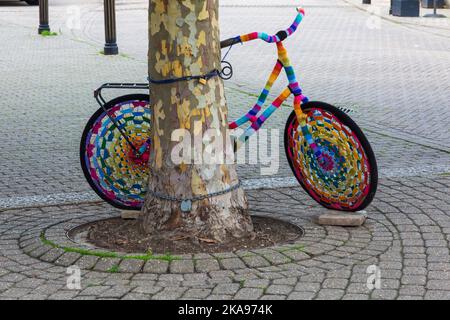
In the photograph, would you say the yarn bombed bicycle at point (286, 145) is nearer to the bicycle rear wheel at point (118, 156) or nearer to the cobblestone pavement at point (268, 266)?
the bicycle rear wheel at point (118, 156)

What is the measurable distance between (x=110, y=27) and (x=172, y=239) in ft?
37.2

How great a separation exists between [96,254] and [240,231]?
2.89 feet

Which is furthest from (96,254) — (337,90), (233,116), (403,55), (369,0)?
(369,0)

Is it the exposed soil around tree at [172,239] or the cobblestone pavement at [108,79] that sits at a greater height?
the cobblestone pavement at [108,79]

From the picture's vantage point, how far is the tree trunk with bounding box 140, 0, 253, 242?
5.47m

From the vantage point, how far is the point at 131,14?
83.6 feet

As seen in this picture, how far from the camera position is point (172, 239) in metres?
5.52

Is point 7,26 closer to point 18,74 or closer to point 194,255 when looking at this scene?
point 18,74

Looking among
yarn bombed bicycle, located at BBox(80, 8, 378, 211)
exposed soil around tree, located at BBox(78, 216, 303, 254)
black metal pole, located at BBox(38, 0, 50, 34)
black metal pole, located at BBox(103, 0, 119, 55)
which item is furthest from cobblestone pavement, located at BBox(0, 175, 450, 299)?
black metal pole, located at BBox(38, 0, 50, 34)

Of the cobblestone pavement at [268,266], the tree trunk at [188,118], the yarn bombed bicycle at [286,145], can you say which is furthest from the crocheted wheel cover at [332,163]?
the tree trunk at [188,118]

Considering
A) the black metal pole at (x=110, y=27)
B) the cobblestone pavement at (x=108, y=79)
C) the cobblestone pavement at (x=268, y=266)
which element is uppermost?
the black metal pole at (x=110, y=27)

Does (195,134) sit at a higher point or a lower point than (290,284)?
higher

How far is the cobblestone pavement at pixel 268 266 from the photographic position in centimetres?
480

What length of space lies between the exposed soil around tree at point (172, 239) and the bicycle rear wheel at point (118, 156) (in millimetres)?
214
